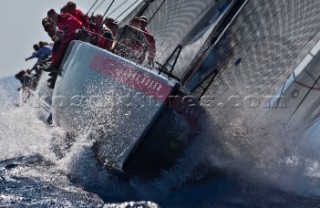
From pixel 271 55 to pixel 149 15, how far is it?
249 centimetres

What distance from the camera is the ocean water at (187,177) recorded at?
191 inches

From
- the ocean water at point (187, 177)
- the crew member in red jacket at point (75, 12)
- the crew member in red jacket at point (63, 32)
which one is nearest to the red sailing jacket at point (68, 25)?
the crew member in red jacket at point (63, 32)

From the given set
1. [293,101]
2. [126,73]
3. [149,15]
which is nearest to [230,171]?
[126,73]

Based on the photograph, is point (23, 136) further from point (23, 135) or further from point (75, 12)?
point (75, 12)

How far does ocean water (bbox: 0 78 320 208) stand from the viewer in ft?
15.9

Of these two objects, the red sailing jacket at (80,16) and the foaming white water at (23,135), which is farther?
the red sailing jacket at (80,16)

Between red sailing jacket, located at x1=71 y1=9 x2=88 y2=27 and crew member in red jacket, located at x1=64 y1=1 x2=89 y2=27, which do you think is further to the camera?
red sailing jacket, located at x1=71 y1=9 x2=88 y2=27

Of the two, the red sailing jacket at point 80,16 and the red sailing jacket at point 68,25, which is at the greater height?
the red sailing jacket at point 80,16

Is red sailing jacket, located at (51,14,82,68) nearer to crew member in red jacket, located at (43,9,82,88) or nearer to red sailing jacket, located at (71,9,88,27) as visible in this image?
crew member in red jacket, located at (43,9,82,88)

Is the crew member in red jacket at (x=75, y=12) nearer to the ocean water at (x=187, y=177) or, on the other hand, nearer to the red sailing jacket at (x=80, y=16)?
the red sailing jacket at (x=80, y=16)

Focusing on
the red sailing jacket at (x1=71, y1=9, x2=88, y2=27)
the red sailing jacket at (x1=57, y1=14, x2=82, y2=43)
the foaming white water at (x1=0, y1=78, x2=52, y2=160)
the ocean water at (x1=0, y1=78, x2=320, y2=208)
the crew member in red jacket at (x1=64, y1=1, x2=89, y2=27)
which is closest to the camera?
the ocean water at (x1=0, y1=78, x2=320, y2=208)

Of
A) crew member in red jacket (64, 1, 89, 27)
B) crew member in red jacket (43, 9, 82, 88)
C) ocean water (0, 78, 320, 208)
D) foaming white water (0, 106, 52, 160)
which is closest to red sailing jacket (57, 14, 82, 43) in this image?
crew member in red jacket (43, 9, 82, 88)

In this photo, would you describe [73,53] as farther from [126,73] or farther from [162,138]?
[162,138]

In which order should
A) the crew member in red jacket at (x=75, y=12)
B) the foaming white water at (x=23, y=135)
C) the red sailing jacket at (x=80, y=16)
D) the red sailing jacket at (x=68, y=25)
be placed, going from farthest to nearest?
1. the red sailing jacket at (x=80, y=16)
2. the crew member in red jacket at (x=75, y=12)
3. the red sailing jacket at (x=68, y=25)
4. the foaming white water at (x=23, y=135)
